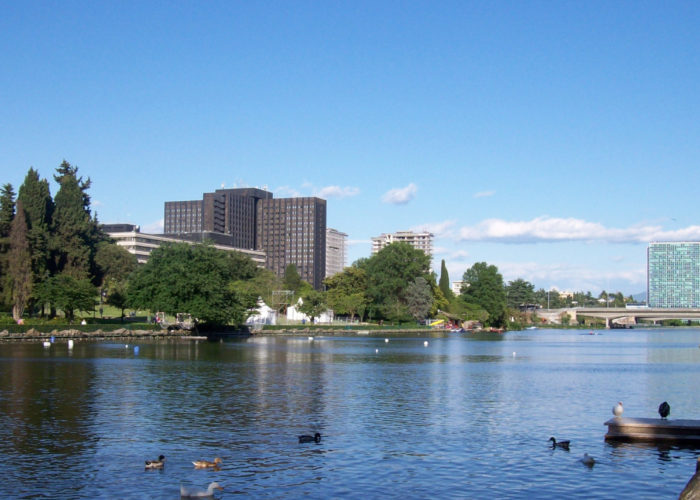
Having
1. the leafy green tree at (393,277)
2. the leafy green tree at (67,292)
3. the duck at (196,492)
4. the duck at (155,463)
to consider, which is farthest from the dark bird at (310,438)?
the leafy green tree at (393,277)

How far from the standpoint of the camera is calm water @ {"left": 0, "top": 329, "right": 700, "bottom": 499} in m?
21.8

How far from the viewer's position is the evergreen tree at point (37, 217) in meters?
103

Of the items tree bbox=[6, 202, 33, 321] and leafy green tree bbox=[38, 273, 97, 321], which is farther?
leafy green tree bbox=[38, 273, 97, 321]

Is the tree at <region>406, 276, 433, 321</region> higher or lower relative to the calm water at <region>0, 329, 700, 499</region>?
higher

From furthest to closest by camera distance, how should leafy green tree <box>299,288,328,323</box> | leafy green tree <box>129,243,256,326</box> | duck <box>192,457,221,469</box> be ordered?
1. leafy green tree <box>299,288,328,323</box>
2. leafy green tree <box>129,243,256,326</box>
3. duck <box>192,457,221,469</box>

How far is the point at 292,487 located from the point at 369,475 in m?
2.71

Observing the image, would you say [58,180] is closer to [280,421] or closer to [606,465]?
[280,421]

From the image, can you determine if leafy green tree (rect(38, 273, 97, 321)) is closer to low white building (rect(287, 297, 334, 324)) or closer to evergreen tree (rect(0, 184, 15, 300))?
evergreen tree (rect(0, 184, 15, 300))

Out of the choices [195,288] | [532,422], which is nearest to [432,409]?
[532,422]

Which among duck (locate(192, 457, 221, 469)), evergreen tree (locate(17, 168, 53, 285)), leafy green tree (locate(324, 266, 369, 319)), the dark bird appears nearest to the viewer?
duck (locate(192, 457, 221, 469))

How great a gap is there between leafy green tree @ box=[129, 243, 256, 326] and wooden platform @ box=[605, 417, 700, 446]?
81761mm

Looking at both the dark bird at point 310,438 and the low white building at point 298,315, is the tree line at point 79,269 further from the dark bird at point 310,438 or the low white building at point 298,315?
the dark bird at point 310,438

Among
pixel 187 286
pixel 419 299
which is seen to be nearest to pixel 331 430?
pixel 187 286

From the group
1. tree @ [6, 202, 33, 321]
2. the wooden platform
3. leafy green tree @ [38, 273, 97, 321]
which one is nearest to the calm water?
the wooden platform
